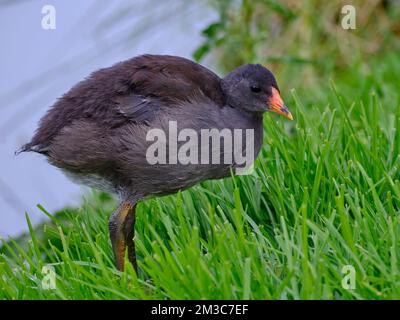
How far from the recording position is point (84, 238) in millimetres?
2955

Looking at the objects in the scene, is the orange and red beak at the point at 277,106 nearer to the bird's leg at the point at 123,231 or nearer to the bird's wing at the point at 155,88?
the bird's wing at the point at 155,88

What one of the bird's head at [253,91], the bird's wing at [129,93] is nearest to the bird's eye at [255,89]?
the bird's head at [253,91]

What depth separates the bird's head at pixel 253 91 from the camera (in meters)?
2.86

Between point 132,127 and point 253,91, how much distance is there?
42 cm

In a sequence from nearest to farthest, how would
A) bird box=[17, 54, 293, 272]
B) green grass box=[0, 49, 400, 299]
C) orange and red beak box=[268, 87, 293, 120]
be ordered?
1. green grass box=[0, 49, 400, 299]
2. bird box=[17, 54, 293, 272]
3. orange and red beak box=[268, 87, 293, 120]

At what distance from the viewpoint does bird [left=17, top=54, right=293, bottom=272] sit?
270cm

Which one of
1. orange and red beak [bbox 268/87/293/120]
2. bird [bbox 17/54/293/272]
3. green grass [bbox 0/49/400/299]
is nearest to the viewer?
green grass [bbox 0/49/400/299]

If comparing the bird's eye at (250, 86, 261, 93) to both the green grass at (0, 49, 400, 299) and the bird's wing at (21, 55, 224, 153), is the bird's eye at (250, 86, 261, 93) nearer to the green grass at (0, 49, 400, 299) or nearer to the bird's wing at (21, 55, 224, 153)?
the bird's wing at (21, 55, 224, 153)

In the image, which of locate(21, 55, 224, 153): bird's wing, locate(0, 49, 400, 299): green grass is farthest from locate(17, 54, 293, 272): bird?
locate(0, 49, 400, 299): green grass

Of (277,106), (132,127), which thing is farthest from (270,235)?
(132,127)

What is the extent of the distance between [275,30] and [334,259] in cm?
364

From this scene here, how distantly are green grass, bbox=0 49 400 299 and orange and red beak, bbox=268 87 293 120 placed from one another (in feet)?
0.55

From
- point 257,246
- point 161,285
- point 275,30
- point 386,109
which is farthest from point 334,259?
point 275,30
